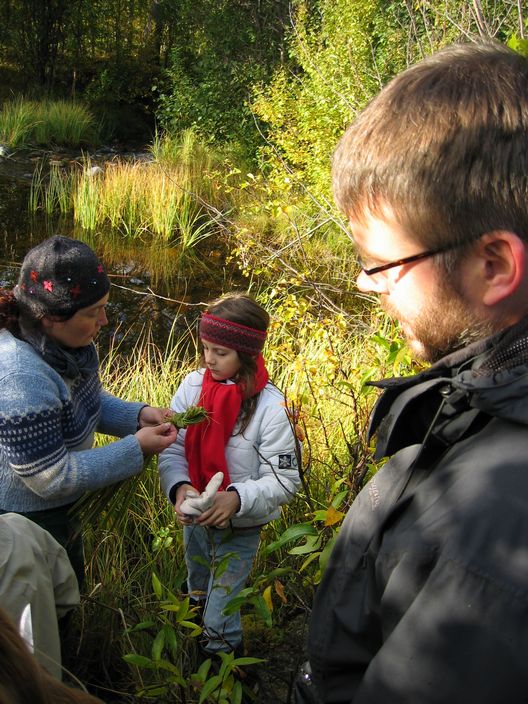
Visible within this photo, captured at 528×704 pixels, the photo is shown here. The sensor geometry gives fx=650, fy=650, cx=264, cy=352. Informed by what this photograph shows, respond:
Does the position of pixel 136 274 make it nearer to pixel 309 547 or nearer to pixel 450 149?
pixel 309 547

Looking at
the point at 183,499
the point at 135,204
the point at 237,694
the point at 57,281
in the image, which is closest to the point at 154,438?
the point at 183,499

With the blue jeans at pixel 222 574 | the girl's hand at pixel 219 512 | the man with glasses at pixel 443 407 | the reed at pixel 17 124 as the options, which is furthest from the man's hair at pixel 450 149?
the reed at pixel 17 124

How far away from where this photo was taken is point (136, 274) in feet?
28.1

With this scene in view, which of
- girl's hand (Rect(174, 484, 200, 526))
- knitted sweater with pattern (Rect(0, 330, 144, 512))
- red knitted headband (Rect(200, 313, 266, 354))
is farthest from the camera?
red knitted headband (Rect(200, 313, 266, 354))

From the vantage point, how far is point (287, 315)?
12.9ft

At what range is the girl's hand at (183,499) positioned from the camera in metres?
2.34

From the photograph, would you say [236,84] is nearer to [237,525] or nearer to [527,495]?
[237,525]

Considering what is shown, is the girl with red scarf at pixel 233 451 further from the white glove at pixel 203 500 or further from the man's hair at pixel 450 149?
the man's hair at pixel 450 149

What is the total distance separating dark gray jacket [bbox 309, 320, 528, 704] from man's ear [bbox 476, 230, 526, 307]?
7 cm

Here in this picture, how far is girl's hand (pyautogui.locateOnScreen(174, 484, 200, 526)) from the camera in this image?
2344 millimetres

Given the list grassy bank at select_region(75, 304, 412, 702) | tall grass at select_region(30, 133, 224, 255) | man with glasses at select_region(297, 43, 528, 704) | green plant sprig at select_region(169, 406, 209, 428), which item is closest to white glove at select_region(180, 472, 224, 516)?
grassy bank at select_region(75, 304, 412, 702)

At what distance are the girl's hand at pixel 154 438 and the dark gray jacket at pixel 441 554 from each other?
132cm

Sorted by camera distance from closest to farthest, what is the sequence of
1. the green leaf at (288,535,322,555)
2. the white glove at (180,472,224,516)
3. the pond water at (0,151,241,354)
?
the green leaf at (288,535,322,555), the white glove at (180,472,224,516), the pond water at (0,151,241,354)

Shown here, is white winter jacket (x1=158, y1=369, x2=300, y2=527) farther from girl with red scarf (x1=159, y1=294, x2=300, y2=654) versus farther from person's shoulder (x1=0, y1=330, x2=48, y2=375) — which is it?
person's shoulder (x1=0, y1=330, x2=48, y2=375)
